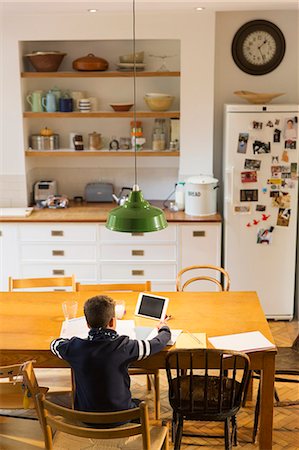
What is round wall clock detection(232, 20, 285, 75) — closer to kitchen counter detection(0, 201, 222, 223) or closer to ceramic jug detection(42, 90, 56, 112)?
kitchen counter detection(0, 201, 222, 223)

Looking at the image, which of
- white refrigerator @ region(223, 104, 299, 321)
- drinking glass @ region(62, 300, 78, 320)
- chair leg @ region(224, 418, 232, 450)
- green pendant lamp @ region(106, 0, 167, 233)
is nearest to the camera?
green pendant lamp @ region(106, 0, 167, 233)

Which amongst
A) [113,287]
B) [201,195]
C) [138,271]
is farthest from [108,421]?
[201,195]

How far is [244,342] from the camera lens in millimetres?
3822

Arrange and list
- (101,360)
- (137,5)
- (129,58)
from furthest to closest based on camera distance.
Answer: (129,58), (137,5), (101,360)

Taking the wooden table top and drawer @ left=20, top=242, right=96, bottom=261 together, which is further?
drawer @ left=20, top=242, right=96, bottom=261

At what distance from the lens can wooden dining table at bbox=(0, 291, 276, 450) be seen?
3.77m

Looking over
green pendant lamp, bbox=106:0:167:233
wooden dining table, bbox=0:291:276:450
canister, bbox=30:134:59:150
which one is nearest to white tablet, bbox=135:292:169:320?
wooden dining table, bbox=0:291:276:450

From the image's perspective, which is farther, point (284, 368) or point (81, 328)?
point (284, 368)

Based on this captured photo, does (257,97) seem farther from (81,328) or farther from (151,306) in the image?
(81,328)

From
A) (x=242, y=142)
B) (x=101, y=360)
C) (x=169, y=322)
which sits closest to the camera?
(x=101, y=360)

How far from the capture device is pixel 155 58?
20.8 feet

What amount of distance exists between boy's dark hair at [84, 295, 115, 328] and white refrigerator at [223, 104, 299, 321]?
2.73 metres

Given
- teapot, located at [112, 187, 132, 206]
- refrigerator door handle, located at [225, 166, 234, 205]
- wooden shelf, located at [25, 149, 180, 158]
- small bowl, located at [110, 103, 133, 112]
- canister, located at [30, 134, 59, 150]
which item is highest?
small bowl, located at [110, 103, 133, 112]

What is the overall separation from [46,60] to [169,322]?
3040 millimetres
